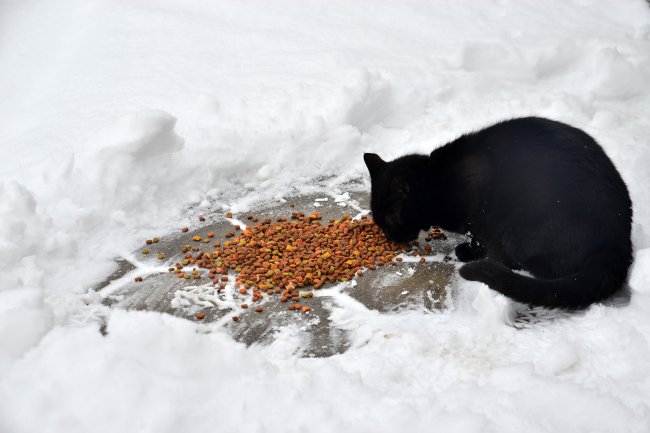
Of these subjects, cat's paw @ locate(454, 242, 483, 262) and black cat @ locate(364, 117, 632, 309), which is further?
cat's paw @ locate(454, 242, 483, 262)

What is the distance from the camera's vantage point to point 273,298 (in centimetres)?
316

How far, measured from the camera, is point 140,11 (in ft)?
19.5

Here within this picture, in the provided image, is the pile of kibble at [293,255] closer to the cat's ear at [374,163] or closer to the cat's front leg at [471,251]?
the cat's front leg at [471,251]

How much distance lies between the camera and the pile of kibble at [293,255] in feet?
10.6

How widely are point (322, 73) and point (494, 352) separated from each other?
10.6 feet

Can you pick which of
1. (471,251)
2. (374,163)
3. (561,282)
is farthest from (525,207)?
(374,163)

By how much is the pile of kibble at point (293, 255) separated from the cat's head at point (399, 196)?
0.40 feet

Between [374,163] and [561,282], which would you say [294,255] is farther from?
[561,282]

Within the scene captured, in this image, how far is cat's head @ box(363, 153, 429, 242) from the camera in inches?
137

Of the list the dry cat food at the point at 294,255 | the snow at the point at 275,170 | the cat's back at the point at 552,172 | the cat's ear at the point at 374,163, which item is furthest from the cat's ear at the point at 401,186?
the snow at the point at 275,170

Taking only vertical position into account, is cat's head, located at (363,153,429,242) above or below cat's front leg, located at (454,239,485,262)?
above

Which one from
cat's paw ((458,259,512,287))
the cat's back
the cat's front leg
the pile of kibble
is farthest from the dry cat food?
cat's paw ((458,259,512,287))

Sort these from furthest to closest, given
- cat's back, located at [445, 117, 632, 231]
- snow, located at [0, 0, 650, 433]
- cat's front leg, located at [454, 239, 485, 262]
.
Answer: cat's front leg, located at [454, 239, 485, 262]
cat's back, located at [445, 117, 632, 231]
snow, located at [0, 0, 650, 433]

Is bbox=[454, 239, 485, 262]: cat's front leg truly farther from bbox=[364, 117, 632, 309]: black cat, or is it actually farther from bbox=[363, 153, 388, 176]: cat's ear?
bbox=[363, 153, 388, 176]: cat's ear
